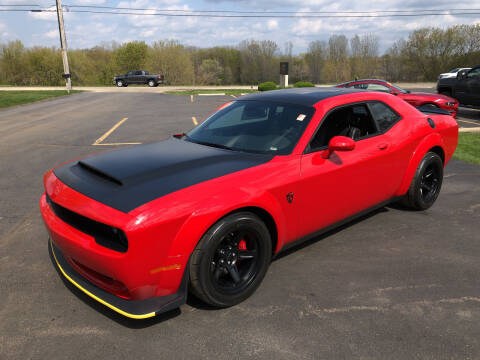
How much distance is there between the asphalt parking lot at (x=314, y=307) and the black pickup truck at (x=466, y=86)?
1114 centimetres

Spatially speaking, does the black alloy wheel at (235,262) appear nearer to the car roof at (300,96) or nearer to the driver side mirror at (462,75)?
the car roof at (300,96)

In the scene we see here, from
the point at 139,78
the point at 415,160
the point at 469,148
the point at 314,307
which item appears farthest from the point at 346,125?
the point at 139,78

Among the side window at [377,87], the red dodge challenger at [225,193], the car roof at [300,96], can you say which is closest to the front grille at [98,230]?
the red dodge challenger at [225,193]

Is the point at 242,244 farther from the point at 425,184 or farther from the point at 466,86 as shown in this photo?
the point at 466,86

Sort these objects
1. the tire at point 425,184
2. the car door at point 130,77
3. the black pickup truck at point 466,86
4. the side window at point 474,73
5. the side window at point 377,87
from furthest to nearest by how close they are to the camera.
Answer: the car door at point 130,77 < the side window at point 474,73 < the black pickup truck at point 466,86 < the side window at point 377,87 < the tire at point 425,184

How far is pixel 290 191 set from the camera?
3266 millimetres

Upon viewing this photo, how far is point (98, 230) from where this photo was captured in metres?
2.71

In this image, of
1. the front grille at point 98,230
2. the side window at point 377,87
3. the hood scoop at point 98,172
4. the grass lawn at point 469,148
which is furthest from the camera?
the side window at point 377,87

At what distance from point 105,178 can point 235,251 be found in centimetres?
117

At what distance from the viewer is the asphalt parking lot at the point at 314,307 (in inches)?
103

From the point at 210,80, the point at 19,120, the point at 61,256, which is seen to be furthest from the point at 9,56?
the point at 61,256

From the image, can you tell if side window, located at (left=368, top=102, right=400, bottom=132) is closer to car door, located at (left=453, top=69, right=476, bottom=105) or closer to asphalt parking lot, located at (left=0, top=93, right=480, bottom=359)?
asphalt parking lot, located at (left=0, top=93, right=480, bottom=359)

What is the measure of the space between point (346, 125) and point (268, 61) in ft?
251

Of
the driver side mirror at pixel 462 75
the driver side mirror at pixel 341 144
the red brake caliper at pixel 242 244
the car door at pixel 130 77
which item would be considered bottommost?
the red brake caliper at pixel 242 244
